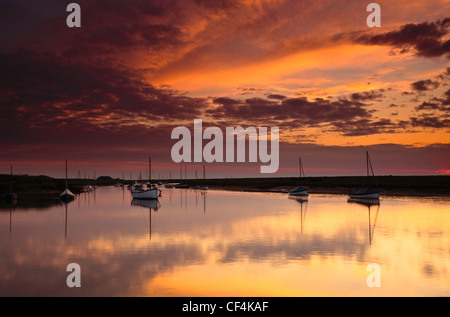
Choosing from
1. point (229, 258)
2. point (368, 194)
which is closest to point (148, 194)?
point (368, 194)

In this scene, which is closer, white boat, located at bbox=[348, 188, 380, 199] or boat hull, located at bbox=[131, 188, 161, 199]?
white boat, located at bbox=[348, 188, 380, 199]

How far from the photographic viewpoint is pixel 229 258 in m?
22.7

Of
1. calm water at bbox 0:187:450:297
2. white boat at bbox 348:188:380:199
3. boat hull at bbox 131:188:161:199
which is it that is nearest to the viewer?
calm water at bbox 0:187:450:297

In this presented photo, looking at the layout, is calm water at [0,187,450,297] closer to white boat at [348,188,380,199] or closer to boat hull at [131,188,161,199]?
white boat at [348,188,380,199]

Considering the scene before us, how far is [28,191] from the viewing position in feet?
363

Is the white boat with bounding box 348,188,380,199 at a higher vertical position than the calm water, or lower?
higher

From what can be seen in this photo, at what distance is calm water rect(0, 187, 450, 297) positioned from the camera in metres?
16.6

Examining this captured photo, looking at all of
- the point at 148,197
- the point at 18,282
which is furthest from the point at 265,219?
the point at 148,197

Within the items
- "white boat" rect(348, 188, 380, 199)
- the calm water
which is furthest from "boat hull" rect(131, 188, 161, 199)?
the calm water

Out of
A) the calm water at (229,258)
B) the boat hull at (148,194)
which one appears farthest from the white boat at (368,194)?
the boat hull at (148,194)

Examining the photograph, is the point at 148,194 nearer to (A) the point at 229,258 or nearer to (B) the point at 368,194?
(B) the point at 368,194
